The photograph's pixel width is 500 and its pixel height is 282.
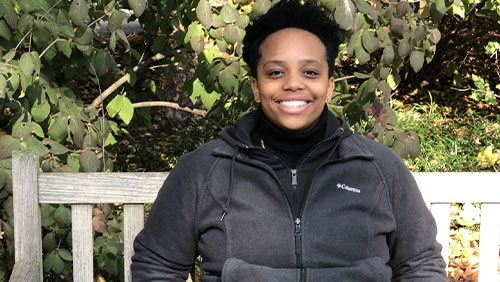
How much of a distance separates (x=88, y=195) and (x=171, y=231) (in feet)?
1.40

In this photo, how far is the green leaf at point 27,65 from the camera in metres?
2.46

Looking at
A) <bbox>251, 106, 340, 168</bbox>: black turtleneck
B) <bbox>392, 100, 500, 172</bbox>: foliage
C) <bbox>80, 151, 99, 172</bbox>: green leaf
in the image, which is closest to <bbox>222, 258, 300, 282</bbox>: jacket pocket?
<bbox>251, 106, 340, 168</bbox>: black turtleneck

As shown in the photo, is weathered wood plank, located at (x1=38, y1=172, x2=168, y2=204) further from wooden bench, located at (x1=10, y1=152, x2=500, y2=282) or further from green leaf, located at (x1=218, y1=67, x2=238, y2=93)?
green leaf, located at (x1=218, y1=67, x2=238, y2=93)

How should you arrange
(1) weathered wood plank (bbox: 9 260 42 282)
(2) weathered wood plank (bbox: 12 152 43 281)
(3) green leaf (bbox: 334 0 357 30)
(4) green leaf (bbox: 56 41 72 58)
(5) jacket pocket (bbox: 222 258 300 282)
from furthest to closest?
(4) green leaf (bbox: 56 41 72 58) → (3) green leaf (bbox: 334 0 357 30) → (2) weathered wood plank (bbox: 12 152 43 281) → (1) weathered wood plank (bbox: 9 260 42 282) → (5) jacket pocket (bbox: 222 258 300 282)

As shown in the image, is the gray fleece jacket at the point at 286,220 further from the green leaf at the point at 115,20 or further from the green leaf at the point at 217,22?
the green leaf at the point at 115,20

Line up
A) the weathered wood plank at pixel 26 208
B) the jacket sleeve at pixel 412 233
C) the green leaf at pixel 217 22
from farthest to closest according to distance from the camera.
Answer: the green leaf at pixel 217 22, the weathered wood plank at pixel 26 208, the jacket sleeve at pixel 412 233

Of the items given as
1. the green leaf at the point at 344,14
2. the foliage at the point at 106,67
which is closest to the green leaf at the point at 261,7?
the foliage at the point at 106,67

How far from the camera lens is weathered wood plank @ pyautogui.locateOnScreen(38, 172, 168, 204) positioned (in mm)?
2355

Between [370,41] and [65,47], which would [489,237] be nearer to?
[370,41]

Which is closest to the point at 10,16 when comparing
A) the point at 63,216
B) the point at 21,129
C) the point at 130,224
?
the point at 21,129

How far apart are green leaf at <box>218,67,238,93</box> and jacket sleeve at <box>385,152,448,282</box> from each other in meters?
0.77

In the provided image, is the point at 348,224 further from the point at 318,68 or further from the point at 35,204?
the point at 35,204

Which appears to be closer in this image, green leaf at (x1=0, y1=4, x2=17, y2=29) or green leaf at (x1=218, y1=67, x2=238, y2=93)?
green leaf at (x1=0, y1=4, x2=17, y2=29)

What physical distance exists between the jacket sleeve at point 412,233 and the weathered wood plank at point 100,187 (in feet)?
2.40
